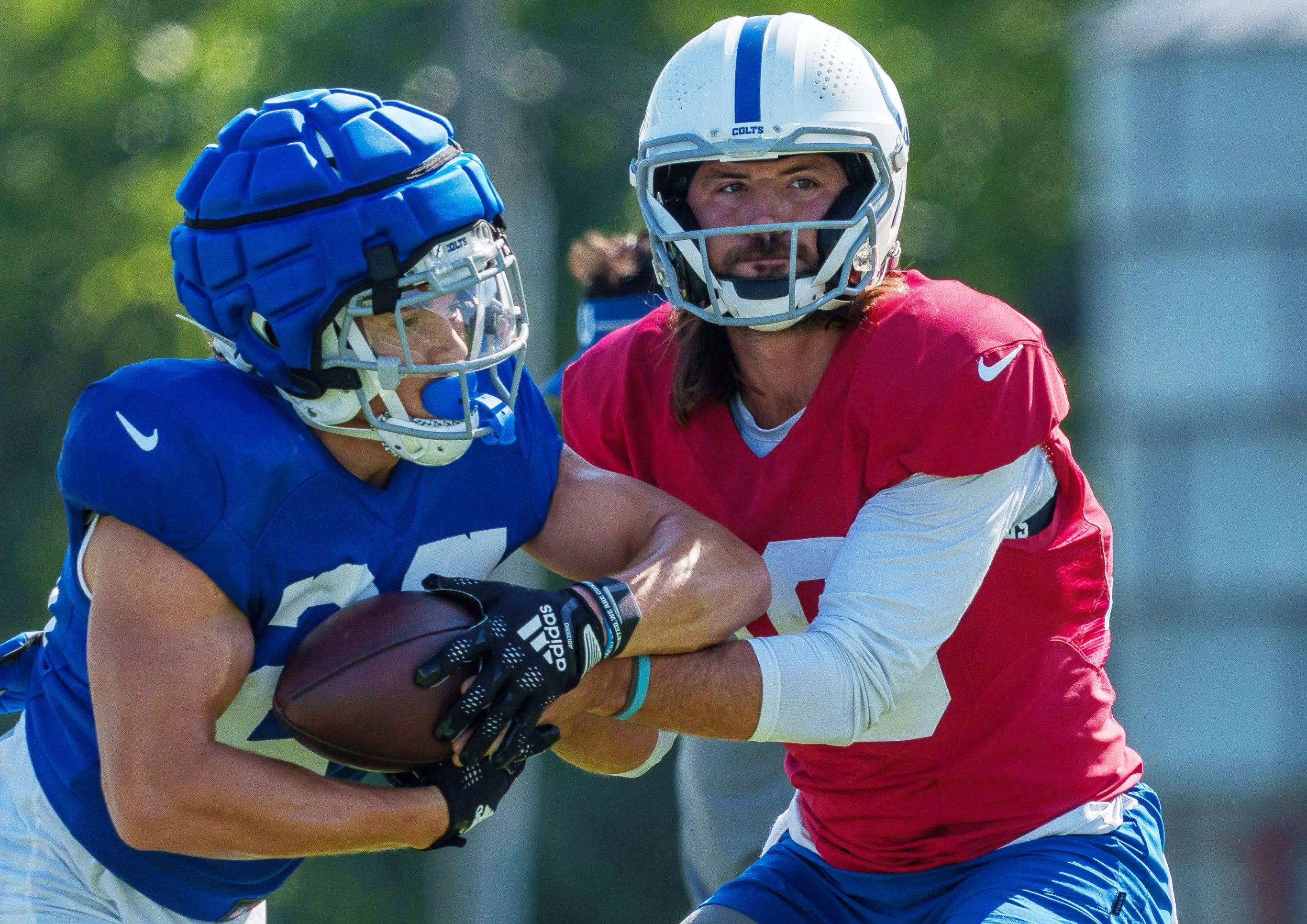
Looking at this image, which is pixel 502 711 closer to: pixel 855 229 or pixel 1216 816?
pixel 855 229

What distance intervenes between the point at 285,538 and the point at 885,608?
993 mm

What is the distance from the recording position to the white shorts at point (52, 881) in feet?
8.98

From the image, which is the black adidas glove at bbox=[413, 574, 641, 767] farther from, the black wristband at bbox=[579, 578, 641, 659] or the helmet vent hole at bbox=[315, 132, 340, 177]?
the helmet vent hole at bbox=[315, 132, 340, 177]

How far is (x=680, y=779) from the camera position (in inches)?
189

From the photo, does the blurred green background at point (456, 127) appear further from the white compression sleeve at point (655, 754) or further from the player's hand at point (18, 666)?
the player's hand at point (18, 666)

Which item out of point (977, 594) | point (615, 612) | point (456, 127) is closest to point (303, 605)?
point (615, 612)

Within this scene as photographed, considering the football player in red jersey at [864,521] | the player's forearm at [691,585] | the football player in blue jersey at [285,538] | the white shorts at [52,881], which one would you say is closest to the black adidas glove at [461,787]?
the football player in blue jersey at [285,538]

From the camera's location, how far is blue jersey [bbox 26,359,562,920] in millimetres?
2555

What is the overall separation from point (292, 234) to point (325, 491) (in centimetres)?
40

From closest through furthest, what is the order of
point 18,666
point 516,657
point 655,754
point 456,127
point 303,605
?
point 516,657 → point 303,605 → point 18,666 → point 655,754 → point 456,127

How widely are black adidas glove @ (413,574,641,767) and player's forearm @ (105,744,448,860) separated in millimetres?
142

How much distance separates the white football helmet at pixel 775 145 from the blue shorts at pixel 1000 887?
1.01 m

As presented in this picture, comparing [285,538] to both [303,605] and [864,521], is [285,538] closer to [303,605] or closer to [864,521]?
[303,605]

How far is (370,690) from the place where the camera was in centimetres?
258
